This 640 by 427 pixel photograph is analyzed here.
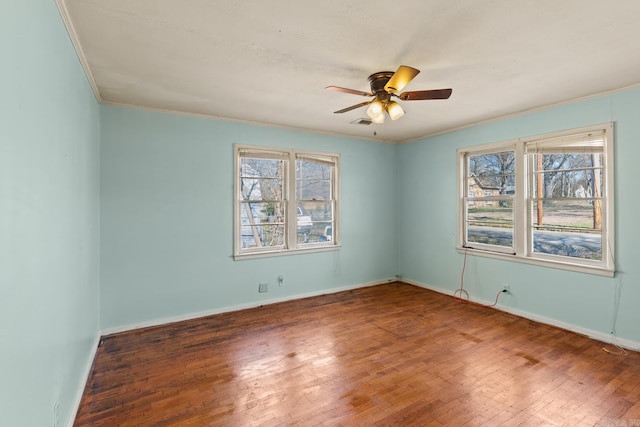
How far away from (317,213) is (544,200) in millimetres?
3077

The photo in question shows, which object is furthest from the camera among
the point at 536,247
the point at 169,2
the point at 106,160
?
the point at 536,247

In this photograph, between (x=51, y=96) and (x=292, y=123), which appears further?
(x=292, y=123)

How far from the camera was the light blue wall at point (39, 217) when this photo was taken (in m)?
1.14

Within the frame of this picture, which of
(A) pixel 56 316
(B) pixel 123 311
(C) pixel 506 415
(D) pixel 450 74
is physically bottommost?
(C) pixel 506 415

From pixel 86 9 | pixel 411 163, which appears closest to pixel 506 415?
pixel 86 9

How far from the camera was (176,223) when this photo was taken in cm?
385

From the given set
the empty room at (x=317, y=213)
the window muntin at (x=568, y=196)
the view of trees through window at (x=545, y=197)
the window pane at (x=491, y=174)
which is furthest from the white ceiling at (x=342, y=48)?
the window pane at (x=491, y=174)

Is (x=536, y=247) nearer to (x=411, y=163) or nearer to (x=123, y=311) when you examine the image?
(x=411, y=163)

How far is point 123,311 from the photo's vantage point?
11.7 feet

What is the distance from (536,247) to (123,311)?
16.7 ft

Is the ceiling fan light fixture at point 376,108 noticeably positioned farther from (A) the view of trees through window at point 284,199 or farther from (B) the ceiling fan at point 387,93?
(A) the view of trees through window at point 284,199

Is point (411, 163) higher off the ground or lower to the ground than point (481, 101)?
lower

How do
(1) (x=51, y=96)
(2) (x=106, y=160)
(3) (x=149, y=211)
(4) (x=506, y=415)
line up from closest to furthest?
(1) (x=51, y=96), (4) (x=506, y=415), (2) (x=106, y=160), (3) (x=149, y=211)

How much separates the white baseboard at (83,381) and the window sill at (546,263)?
4.70 m
